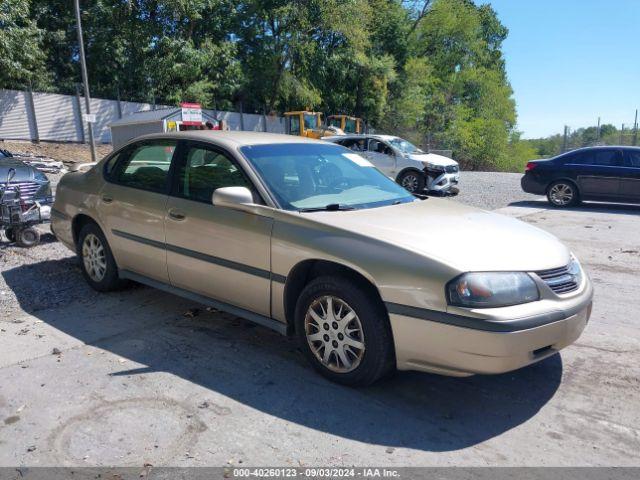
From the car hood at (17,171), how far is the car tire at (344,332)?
5876 millimetres

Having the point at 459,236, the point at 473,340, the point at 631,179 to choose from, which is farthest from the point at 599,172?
the point at 473,340

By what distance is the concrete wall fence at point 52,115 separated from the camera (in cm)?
2280

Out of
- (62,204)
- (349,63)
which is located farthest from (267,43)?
(62,204)

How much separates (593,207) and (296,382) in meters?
11.8

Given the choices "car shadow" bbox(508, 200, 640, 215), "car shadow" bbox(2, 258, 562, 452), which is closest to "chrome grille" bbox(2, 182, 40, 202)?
"car shadow" bbox(2, 258, 562, 452)

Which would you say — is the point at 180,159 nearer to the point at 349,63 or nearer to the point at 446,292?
the point at 446,292

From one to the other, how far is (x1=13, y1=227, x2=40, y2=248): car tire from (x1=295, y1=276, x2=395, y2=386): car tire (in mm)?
5149

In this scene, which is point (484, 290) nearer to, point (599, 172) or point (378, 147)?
point (599, 172)

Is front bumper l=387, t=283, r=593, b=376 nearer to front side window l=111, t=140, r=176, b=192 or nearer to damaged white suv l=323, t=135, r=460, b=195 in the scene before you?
front side window l=111, t=140, r=176, b=192

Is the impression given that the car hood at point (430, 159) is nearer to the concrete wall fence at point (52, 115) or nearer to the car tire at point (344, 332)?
the car tire at point (344, 332)

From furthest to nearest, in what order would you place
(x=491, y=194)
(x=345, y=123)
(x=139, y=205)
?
1. (x=345, y=123)
2. (x=491, y=194)
3. (x=139, y=205)

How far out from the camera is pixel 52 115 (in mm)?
24297

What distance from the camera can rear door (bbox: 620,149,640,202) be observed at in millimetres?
11906

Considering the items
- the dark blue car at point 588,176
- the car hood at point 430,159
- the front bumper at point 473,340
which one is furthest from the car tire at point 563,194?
the front bumper at point 473,340
